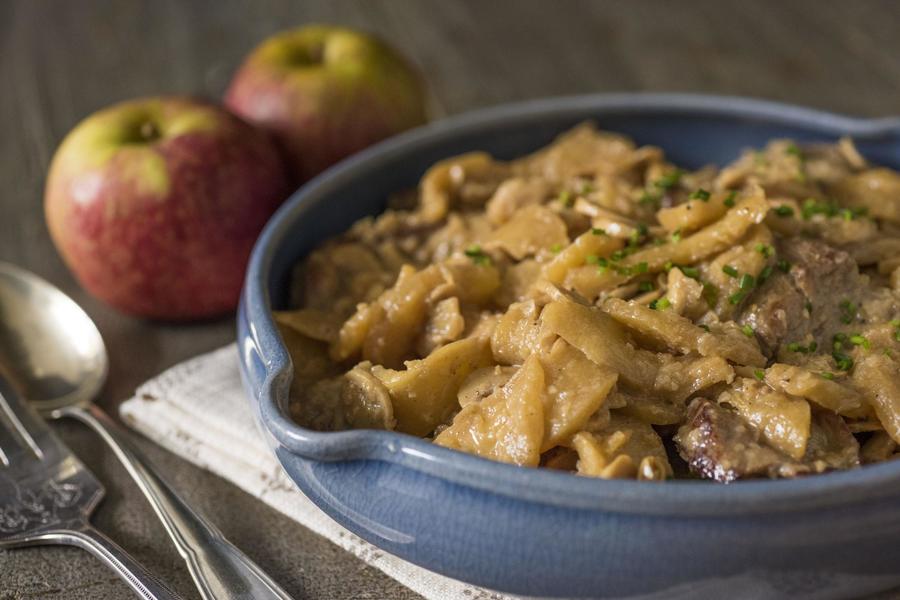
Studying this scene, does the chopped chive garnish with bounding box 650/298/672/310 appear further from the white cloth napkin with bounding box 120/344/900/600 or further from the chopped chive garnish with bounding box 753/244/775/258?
the white cloth napkin with bounding box 120/344/900/600

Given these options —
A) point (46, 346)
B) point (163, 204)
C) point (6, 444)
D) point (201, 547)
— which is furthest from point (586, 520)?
point (46, 346)

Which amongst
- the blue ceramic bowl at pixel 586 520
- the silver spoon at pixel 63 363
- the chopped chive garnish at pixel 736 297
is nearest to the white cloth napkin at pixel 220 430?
the silver spoon at pixel 63 363

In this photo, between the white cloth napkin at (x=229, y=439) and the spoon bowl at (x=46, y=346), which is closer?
the white cloth napkin at (x=229, y=439)

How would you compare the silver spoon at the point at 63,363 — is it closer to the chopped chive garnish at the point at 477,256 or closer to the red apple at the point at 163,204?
the red apple at the point at 163,204

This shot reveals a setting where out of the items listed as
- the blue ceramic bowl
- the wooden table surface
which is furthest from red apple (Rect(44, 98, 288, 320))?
the blue ceramic bowl

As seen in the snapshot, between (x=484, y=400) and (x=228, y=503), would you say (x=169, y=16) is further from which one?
(x=484, y=400)

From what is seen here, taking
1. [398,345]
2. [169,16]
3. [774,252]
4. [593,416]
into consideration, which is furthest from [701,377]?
[169,16]
